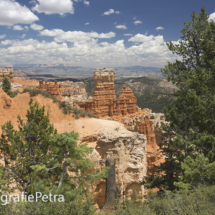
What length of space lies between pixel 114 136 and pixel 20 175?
8021 millimetres

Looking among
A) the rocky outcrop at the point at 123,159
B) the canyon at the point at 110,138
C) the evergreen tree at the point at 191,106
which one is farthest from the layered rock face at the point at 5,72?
the evergreen tree at the point at 191,106

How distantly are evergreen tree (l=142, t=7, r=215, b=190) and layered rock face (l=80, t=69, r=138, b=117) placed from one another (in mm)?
30276

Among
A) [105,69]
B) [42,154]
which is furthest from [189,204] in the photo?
[105,69]

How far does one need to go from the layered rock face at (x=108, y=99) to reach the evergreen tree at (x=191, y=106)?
30276 mm

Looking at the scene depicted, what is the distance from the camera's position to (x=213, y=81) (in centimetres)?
1165

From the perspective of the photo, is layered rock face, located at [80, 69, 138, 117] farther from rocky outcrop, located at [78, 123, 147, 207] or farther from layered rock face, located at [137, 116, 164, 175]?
rocky outcrop, located at [78, 123, 147, 207]

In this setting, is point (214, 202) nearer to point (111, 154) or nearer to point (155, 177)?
point (155, 177)

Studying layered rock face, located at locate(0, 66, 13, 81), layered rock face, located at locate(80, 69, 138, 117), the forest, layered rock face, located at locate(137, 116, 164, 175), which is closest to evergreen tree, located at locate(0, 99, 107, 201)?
the forest

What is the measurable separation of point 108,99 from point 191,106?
3372cm

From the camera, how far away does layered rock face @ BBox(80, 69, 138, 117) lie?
43.8 metres

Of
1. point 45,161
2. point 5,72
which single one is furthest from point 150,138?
point 5,72

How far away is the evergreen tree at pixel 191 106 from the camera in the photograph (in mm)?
11062

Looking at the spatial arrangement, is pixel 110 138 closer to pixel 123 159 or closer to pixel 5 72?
pixel 123 159

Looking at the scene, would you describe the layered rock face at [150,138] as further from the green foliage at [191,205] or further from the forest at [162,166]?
the green foliage at [191,205]
